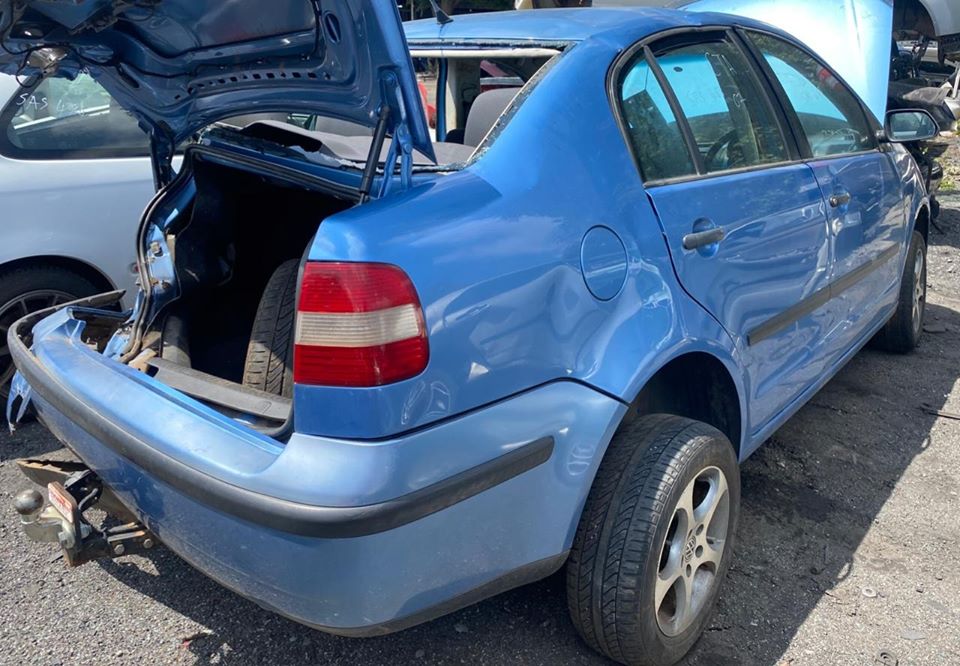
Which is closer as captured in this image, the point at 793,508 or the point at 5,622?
the point at 5,622

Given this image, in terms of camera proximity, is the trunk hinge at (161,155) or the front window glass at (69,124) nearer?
the trunk hinge at (161,155)

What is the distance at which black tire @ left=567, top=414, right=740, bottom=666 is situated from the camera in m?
2.08

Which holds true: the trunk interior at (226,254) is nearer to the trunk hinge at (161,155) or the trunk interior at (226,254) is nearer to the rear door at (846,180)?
the trunk hinge at (161,155)

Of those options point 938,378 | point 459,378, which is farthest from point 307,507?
point 938,378

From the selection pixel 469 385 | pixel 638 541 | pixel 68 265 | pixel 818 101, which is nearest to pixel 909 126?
pixel 818 101

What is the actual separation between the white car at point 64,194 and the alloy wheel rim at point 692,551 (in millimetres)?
2663

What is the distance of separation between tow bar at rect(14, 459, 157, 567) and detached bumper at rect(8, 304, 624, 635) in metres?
0.14

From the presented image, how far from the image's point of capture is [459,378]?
5.64 feet

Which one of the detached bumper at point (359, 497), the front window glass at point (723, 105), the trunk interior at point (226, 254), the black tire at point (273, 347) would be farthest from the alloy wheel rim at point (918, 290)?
the black tire at point (273, 347)

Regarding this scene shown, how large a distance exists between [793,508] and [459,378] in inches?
75.9

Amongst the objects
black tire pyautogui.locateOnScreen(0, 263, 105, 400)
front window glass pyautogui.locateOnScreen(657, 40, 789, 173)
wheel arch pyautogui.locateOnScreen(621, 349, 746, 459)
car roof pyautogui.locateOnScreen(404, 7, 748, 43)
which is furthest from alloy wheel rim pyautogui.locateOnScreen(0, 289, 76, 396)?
front window glass pyautogui.locateOnScreen(657, 40, 789, 173)

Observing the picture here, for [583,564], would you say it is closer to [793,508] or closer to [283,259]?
[793,508]

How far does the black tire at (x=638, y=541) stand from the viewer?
2.08 metres

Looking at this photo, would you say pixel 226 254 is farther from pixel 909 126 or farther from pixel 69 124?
pixel 909 126
